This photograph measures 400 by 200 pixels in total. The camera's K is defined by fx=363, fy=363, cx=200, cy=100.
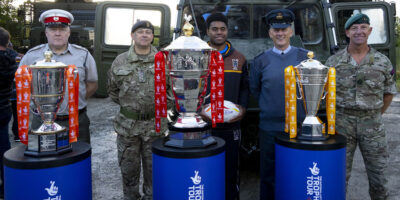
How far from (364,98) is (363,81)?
0.13 m

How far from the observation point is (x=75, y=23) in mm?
10188

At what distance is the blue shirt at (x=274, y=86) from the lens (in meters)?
2.52

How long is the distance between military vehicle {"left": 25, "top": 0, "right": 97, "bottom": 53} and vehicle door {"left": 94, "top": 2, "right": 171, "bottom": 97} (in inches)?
237

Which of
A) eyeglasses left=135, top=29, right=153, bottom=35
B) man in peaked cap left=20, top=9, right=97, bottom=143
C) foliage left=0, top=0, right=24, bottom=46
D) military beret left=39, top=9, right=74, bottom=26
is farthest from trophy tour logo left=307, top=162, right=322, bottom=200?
foliage left=0, top=0, right=24, bottom=46

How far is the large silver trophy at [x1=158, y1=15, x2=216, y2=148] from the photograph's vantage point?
1.86 m

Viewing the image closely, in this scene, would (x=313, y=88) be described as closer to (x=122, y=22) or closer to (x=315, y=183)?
(x=315, y=183)

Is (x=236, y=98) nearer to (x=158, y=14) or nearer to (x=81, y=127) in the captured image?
(x=81, y=127)

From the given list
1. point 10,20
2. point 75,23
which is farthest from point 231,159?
point 10,20

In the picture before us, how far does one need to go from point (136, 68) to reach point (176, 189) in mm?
1249

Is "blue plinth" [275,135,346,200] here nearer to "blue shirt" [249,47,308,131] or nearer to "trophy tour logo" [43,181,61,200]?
"blue shirt" [249,47,308,131]

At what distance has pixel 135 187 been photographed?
9.62ft

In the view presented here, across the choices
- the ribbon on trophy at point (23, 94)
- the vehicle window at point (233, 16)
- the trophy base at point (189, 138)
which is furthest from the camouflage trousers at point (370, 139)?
the ribbon on trophy at point (23, 94)

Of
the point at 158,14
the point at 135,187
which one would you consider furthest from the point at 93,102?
the point at 135,187

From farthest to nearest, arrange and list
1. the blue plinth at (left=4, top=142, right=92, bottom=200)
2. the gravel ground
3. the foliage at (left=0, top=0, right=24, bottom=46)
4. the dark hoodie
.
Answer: the foliage at (left=0, top=0, right=24, bottom=46) → the gravel ground → the dark hoodie → the blue plinth at (left=4, top=142, right=92, bottom=200)
